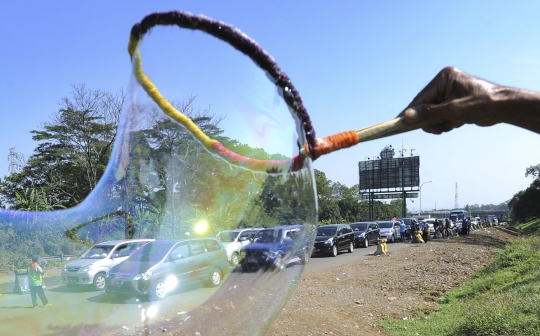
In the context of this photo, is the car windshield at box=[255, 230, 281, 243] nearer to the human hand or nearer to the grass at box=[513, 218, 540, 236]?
the human hand

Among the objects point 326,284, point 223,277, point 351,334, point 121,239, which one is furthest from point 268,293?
point 326,284

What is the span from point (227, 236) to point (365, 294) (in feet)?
26.6

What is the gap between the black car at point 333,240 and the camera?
769 inches

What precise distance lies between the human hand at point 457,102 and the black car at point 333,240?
17916 mm

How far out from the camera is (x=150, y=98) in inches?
69.9

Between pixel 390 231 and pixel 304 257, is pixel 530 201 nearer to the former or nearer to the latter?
pixel 390 231

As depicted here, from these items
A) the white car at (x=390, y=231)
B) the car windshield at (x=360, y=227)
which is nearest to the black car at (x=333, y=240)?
the car windshield at (x=360, y=227)

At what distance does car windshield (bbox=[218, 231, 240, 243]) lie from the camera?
199 cm

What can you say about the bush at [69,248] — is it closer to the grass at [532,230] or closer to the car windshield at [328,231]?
the car windshield at [328,231]

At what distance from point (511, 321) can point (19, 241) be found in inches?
230

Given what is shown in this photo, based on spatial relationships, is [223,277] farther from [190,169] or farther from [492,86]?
[492,86]

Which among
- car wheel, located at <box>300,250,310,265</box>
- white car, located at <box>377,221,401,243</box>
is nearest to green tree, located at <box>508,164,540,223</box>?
white car, located at <box>377,221,401,243</box>

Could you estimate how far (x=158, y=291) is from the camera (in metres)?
1.97

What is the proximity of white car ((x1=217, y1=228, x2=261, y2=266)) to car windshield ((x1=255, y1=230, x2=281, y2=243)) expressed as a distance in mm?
24
